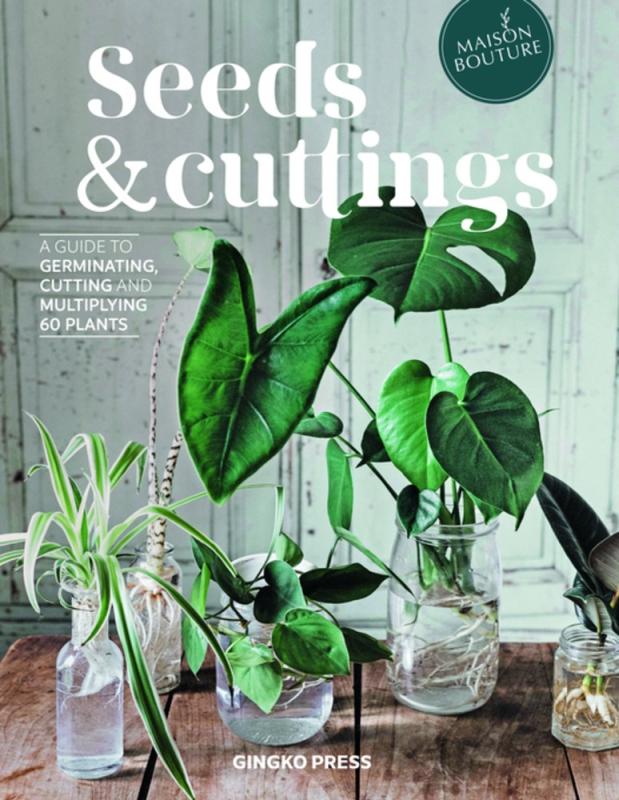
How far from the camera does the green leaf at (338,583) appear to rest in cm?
111

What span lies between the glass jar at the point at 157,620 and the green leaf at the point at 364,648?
22 centimetres

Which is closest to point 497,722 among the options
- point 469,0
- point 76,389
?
point 76,389

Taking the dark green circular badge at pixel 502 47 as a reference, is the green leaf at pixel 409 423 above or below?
below

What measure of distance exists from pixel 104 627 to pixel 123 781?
165mm

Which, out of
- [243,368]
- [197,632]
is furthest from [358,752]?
[243,368]

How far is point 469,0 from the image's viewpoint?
6.31 ft

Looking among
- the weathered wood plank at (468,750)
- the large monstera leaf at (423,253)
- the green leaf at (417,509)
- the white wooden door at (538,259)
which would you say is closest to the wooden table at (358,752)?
the weathered wood plank at (468,750)

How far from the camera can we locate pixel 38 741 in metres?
1.11

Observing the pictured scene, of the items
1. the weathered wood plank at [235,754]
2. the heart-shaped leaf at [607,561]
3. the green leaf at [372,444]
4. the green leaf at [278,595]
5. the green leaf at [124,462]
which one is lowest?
the weathered wood plank at [235,754]

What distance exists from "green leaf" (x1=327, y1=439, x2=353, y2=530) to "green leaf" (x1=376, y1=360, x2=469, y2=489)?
0.60 ft

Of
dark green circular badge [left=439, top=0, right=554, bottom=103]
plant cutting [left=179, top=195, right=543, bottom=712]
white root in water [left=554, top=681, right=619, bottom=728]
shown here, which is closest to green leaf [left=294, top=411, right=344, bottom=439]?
plant cutting [left=179, top=195, right=543, bottom=712]

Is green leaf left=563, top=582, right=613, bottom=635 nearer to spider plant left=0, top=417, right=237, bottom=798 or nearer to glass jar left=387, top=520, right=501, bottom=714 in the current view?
glass jar left=387, top=520, right=501, bottom=714

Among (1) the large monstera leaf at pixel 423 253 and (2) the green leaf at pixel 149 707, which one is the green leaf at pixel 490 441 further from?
(2) the green leaf at pixel 149 707

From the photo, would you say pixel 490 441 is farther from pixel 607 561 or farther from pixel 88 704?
pixel 88 704
